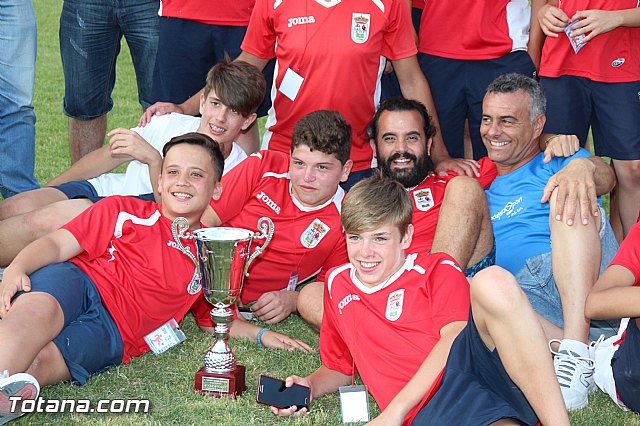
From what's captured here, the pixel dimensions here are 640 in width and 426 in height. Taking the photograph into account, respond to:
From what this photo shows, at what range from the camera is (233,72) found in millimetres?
5477

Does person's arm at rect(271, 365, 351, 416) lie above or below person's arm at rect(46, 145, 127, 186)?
below

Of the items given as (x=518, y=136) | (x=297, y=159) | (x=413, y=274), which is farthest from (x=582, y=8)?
(x=413, y=274)

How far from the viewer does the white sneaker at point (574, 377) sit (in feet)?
13.7

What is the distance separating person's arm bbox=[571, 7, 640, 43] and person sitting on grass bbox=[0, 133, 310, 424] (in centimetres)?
220

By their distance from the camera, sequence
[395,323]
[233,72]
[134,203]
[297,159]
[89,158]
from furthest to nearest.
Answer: [89,158] → [233,72] → [297,159] → [134,203] → [395,323]

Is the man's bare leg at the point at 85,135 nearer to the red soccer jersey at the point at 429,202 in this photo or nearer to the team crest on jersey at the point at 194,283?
the team crest on jersey at the point at 194,283

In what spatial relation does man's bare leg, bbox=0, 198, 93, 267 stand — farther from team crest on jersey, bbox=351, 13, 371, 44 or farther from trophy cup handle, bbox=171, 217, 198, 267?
team crest on jersey, bbox=351, 13, 371, 44

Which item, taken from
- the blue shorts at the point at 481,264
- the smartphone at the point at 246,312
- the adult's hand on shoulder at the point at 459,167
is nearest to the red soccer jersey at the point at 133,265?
the smartphone at the point at 246,312

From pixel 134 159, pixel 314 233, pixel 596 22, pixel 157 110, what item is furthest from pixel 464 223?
pixel 157 110

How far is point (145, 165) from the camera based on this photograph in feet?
18.9

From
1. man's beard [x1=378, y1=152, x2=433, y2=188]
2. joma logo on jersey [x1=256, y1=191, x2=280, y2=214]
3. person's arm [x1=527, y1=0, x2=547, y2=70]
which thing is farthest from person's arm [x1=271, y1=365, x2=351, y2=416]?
person's arm [x1=527, y1=0, x2=547, y2=70]

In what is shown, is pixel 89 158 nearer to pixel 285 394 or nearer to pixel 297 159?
pixel 297 159

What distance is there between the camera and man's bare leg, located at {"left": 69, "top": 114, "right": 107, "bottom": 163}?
7.00 m

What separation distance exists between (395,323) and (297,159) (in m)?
1.41
